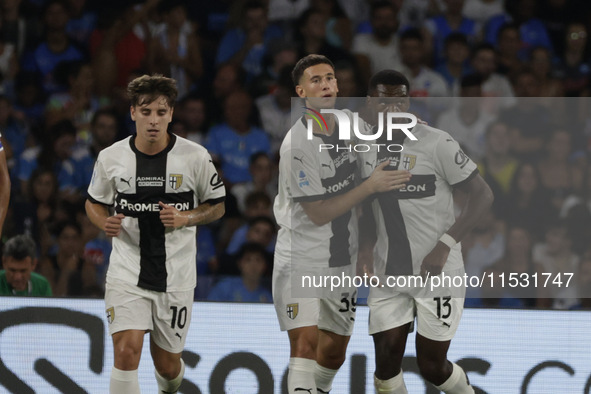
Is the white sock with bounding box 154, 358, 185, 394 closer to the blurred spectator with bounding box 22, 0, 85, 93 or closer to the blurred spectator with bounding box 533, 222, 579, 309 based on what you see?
the blurred spectator with bounding box 533, 222, 579, 309

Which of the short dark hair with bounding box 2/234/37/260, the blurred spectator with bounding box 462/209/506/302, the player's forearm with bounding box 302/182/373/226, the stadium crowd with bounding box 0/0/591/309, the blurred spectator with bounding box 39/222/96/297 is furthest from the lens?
the blurred spectator with bounding box 39/222/96/297

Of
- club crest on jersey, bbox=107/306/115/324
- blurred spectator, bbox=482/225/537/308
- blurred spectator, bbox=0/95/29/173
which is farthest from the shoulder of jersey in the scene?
blurred spectator, bbox=0/95/29/173

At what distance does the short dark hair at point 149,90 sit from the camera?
5.43 m

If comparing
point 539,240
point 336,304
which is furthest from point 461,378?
point 539,240

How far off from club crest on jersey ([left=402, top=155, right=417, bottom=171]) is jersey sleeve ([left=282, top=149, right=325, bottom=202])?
1.56 ft

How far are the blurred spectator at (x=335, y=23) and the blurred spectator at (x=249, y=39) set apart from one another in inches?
16.5

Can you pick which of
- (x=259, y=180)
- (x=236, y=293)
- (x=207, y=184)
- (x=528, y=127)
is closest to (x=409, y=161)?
(x=207, y=184)

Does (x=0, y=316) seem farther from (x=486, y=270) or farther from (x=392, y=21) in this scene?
(x=392, y=21)

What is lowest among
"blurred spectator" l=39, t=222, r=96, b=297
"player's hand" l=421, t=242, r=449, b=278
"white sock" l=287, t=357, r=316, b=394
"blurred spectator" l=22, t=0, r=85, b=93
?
"white sock" l=287, t=357, r=316, b=394

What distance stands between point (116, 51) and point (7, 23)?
3.57 feet

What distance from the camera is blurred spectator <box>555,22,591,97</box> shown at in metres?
8.47

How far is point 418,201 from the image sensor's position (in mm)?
5578

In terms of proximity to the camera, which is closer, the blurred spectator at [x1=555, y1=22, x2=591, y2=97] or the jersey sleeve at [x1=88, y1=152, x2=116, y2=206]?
the jersey sleeve at [x1=88, y1=152, x2=116, y2=206]

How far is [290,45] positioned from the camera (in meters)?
8.64
